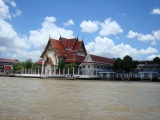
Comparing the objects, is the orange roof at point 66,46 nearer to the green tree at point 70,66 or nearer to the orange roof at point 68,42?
the orange roof at point 68,42

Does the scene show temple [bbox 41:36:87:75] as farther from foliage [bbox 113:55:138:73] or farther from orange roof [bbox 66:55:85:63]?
foliage [bbox 113:55:138:73]

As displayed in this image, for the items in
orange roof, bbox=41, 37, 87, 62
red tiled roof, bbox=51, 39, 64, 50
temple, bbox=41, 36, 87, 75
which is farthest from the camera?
red tiled roof, bbox=51, 39, 64, 50

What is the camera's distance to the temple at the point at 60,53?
5950 cm

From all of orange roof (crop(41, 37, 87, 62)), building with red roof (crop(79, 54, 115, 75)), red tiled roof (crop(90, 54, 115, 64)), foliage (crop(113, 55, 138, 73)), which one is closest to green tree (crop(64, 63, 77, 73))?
building with red roof (crop(79, 54, 115, 75))

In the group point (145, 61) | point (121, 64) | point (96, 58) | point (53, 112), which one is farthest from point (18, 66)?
point (53, 112)

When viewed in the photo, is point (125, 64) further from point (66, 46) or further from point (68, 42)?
point (68, 42)

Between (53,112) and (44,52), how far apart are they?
177 feet

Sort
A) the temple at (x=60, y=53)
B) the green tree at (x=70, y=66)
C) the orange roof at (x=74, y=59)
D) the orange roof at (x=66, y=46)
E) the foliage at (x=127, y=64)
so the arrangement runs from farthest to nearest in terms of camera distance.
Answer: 1. the orange roof at (x=66, y=46)
2. the temple at (x=60, y=53)
3. the orange roof at (x=74, y=59)
4. the green tree at (x=70, y=66)
5. the foliage at (x=127, y=64)

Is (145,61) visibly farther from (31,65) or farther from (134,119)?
(134,119)

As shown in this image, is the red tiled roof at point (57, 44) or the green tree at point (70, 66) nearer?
the green tree at point (70, 66)

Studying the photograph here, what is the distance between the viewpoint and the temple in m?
59.5

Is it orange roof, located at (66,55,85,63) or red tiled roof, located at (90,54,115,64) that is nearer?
red tiled roof, located at (90,54,115,64)

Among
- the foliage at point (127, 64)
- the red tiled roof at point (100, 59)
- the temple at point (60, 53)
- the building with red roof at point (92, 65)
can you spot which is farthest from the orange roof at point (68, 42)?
the foliage at point (127, 64)

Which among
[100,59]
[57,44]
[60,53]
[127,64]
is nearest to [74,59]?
[60,53]
